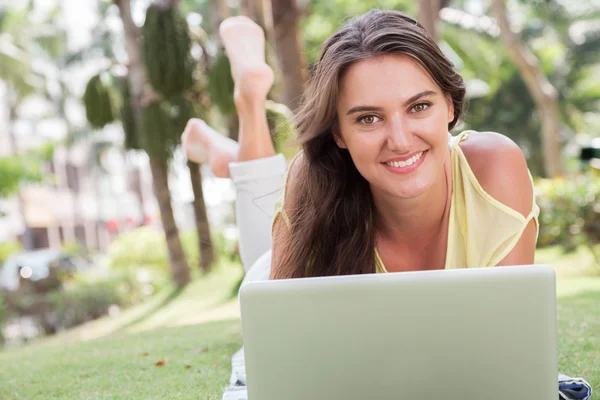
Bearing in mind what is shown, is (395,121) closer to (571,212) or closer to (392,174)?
(392,174)

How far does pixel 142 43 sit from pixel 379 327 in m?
7.70

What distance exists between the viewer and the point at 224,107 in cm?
750

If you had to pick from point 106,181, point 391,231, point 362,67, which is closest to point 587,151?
point 391,231

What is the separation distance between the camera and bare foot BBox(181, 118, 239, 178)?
394 centimetres

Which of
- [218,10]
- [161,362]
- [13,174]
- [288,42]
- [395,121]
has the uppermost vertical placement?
[218,10]

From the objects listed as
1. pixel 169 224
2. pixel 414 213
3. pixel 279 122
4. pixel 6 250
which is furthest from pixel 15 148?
pixel 414 213

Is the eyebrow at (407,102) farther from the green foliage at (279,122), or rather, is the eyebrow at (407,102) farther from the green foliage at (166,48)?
the green foliage at (166,48)

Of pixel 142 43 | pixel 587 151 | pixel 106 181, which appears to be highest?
pixel 142 43

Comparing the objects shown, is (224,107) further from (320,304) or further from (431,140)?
(320,304)

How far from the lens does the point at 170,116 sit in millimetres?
9016

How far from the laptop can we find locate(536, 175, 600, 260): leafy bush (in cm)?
704

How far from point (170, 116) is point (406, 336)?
790 cm

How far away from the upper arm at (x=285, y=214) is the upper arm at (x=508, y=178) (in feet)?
2.08

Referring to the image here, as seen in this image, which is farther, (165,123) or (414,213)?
(165,123)
